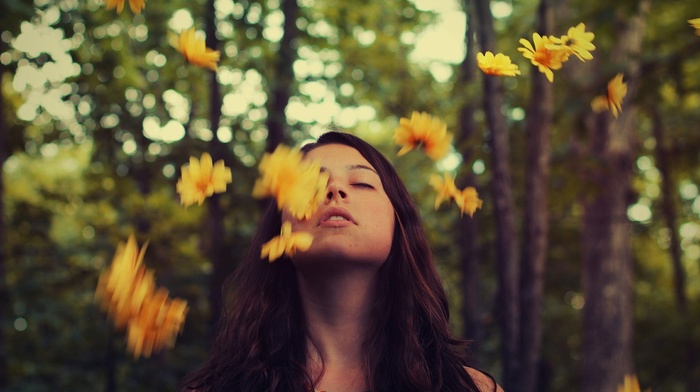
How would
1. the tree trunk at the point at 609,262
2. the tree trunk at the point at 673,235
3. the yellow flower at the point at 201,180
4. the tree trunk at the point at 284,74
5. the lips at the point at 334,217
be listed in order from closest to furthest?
the lips at the point at 334,217 < the yellow flower at the point at 201,180 < the tree trunk at the point at 284,74 < the tree trunk at the point at 609,262 < the tree trunk at the point at 673,235

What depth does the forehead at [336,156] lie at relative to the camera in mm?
2266

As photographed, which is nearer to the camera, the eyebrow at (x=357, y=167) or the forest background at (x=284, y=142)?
the eyebrow at (x=357, y=167)

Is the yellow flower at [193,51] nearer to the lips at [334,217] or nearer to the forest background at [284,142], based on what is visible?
the lips at [334,217]

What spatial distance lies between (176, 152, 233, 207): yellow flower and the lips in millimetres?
374

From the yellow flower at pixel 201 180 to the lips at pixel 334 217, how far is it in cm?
37

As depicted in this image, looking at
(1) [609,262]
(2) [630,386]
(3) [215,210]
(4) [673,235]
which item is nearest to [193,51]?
(2) [630,386]

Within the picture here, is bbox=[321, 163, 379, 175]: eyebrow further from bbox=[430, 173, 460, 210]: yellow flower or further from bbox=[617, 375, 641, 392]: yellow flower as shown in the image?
bbox=[617, 375, 641, 392]: yellow flower

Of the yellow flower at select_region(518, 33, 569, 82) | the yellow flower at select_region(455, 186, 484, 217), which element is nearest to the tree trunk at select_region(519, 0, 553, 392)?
the yellow flower at select_region(455, 186, 484, 217)

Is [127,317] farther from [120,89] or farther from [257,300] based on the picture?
[120,89]

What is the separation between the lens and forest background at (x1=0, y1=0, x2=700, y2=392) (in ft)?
19.4

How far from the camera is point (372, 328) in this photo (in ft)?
7.52

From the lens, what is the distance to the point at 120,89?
26.4 feet

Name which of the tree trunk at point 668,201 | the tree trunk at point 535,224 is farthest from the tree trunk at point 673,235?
the tree trunk at point 535,224

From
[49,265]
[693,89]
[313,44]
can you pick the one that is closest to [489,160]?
[693,89]
